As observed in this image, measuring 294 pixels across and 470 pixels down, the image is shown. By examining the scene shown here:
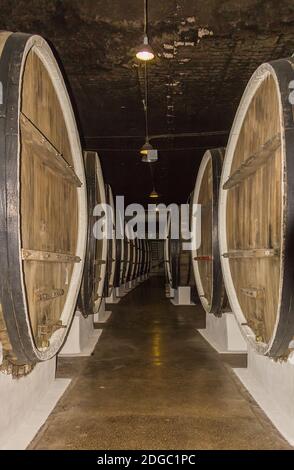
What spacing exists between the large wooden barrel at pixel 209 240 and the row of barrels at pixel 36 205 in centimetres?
108

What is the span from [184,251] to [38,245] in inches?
215

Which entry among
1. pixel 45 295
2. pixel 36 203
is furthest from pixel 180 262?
pixel 36 203

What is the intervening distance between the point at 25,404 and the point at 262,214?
1765 mm

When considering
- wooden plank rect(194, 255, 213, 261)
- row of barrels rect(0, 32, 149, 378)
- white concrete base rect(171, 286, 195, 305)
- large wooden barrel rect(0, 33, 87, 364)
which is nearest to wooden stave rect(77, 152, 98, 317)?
row of barrels rect(0, 32, 149, 378)

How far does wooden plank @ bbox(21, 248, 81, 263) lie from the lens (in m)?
1.67

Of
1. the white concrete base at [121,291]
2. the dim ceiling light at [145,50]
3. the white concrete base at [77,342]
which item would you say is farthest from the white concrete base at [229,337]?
the white concrete base at [121,291]

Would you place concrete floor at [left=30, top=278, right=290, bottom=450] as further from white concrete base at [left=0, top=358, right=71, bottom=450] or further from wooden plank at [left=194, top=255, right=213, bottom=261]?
wooden plank at [left=194, top=255, right=213, bottom=261]

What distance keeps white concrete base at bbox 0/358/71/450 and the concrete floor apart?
0.07 meters

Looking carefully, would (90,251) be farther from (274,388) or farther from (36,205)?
(274,388)

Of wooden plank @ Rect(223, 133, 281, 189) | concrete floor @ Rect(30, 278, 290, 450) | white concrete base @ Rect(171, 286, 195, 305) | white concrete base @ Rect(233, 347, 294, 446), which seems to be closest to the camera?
wooden plank @ Rect(223, 133, 281, 189)

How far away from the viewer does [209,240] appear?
167 inches

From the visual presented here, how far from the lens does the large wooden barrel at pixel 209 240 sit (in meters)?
3.57
